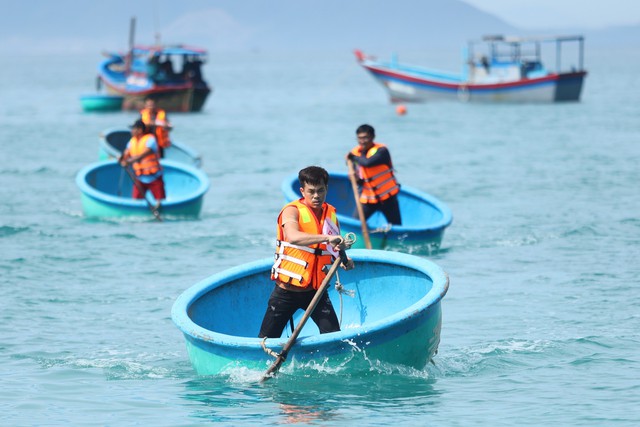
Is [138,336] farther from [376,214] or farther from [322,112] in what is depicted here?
[322,112]

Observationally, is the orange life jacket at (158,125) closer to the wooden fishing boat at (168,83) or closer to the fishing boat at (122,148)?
the fishing boat at (122,148)

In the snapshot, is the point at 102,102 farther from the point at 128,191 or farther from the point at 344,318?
the point at 344,318

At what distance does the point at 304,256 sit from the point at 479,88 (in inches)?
1525

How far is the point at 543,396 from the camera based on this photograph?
8617 mm

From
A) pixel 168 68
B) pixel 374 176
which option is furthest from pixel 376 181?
pixel 168 68

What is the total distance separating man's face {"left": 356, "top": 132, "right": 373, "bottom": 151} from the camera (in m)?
12.9

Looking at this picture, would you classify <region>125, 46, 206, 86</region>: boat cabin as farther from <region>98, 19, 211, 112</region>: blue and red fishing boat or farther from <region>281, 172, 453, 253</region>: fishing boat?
<region>281, 172, 453, 253</region>: fishing boat

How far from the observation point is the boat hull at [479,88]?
44828 millimetres

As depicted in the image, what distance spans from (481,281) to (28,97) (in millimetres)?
52700

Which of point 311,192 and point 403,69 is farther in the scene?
point 403,69

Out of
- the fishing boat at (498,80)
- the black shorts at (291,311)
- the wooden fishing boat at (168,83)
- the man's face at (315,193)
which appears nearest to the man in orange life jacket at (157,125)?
the black shorts at (291,311)

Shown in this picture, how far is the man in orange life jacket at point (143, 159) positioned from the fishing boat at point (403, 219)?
90.3 inches

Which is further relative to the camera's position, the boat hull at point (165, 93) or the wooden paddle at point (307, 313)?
the boat hull at point (165, 93)

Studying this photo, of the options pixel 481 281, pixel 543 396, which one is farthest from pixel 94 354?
pixel 481 281
